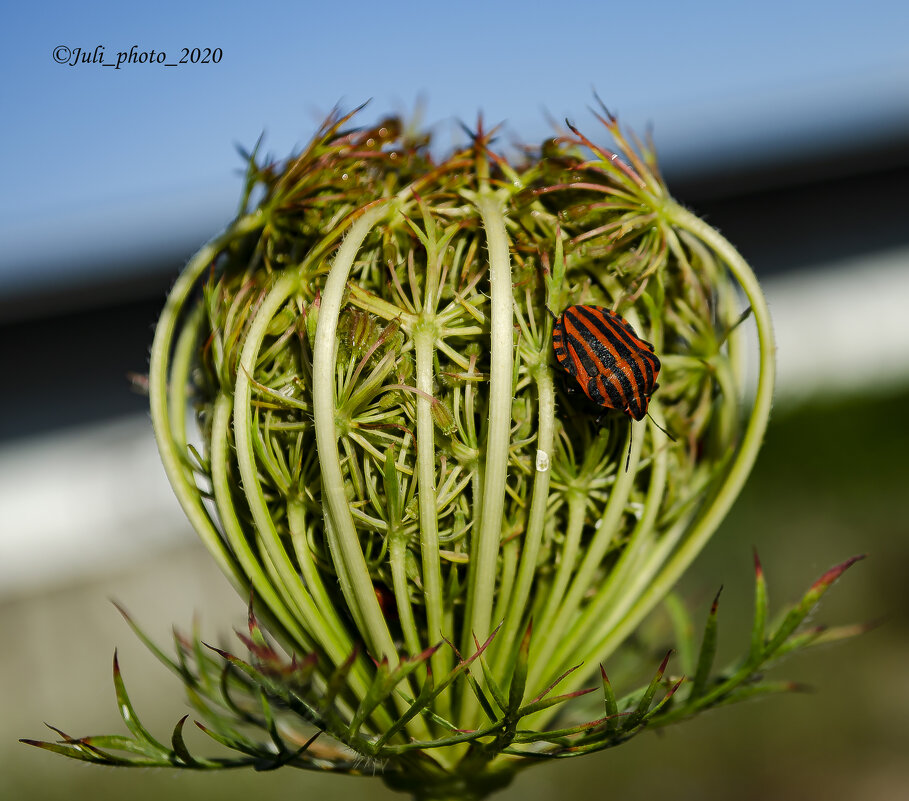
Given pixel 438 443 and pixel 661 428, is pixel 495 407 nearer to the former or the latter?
pixel 438 443

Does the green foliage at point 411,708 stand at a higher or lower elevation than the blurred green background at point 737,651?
higher

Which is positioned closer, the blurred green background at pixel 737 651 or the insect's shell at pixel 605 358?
the insect's shell at pixel 605 358

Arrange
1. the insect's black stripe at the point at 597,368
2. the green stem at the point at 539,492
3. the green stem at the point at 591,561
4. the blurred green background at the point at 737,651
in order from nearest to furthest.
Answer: the insect's black stripe at the point at 597,368 → the green stem at the point at 539,492 → the green stem at the point at 591,561 → the blurred green background at the point at 737,651

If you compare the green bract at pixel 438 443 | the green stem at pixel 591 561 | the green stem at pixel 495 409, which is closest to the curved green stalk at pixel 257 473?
the green bract at pixel 438 443

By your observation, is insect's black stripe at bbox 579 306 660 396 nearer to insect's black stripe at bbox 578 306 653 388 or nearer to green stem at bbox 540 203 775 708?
insect's black stripe at bbox 578 306 653 388

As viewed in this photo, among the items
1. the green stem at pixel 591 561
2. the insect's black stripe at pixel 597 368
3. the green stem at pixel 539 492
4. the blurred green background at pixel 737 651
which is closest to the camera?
the insect's black stripe at pixel 597 368

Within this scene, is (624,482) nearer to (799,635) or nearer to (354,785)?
(799,635)

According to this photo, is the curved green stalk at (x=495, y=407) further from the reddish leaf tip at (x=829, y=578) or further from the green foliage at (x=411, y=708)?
the reddish leaf tip at (x=829, y=578)
